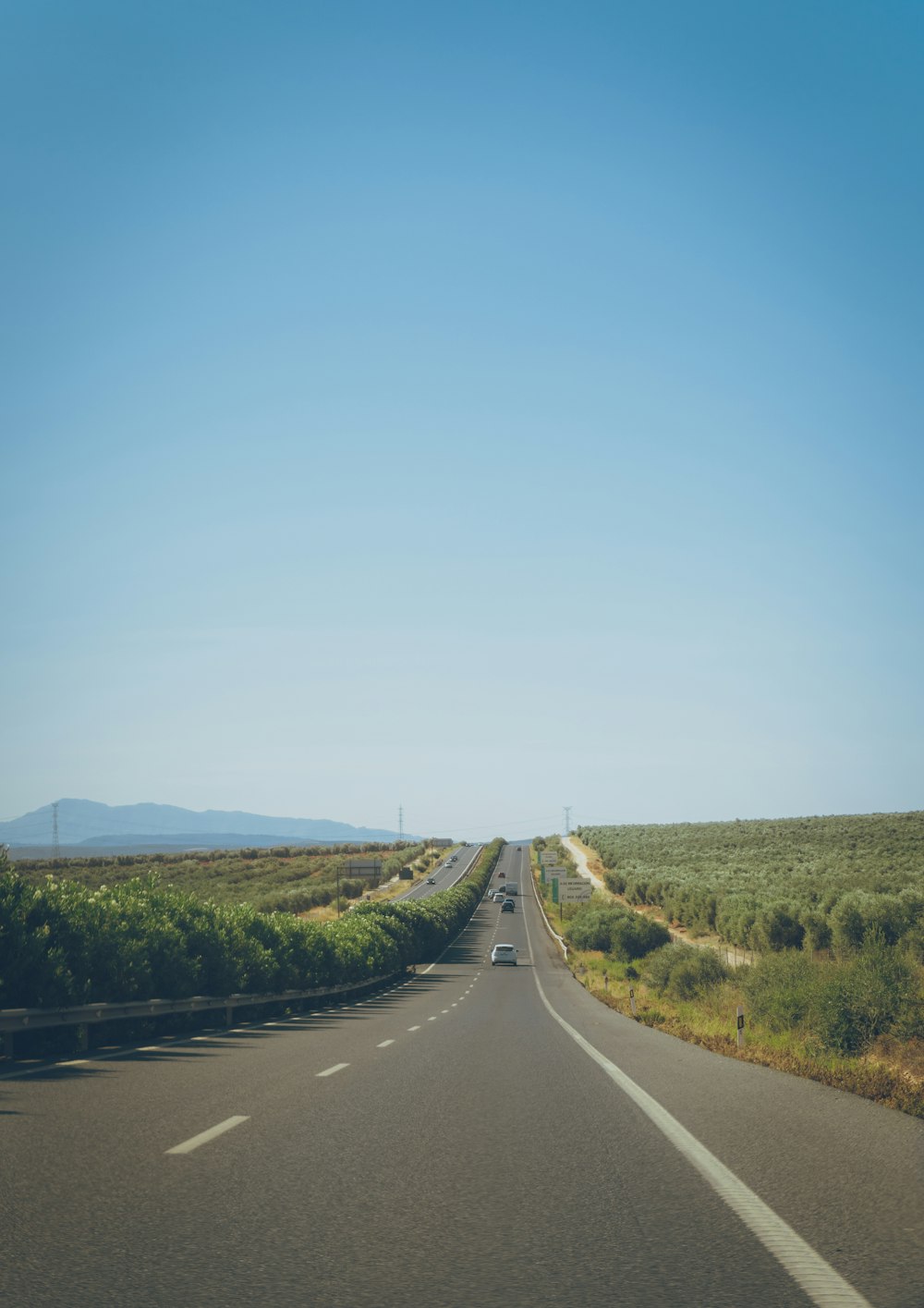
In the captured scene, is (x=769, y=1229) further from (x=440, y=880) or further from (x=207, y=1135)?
(x=440, y=880)

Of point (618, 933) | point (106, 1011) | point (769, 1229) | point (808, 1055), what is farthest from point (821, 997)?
point (618, 933)

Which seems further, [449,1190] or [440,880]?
[440,880]

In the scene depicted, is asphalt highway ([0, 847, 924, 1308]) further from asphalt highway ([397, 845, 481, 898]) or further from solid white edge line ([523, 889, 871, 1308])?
asphalt highway ([397, 845, 481, 898])

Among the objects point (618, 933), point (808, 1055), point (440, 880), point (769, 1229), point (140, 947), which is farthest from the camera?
point (440, 880)

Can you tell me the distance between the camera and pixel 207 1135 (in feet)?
28.5

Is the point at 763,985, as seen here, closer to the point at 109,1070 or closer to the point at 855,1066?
the point at 855,1066

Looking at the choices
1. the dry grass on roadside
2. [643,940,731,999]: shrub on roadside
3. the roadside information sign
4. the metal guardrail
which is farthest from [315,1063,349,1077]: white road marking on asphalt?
the roadside information sign

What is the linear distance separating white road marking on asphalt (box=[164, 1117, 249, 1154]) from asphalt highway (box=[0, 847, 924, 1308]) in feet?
0.11

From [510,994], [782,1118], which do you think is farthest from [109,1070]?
[510,994]

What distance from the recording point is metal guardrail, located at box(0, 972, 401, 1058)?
47.8ft

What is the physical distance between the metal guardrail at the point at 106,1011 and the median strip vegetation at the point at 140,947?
38 cm

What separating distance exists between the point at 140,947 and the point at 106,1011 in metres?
3.20

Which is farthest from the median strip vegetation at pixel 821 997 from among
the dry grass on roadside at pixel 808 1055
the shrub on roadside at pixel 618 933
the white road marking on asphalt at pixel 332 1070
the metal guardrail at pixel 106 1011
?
the metal guardrail at pixel 106 1011

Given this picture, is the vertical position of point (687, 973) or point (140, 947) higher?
point (140, 947)
